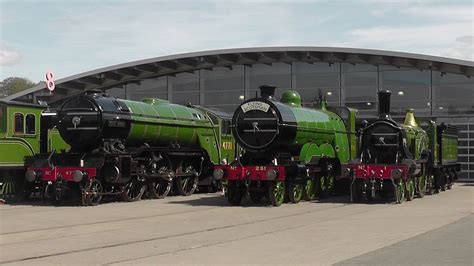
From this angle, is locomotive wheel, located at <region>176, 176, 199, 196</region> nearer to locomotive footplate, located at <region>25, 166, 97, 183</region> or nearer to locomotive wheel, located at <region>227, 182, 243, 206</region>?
locomotive wheel, located at <region>227, 182, 243, 206</region>

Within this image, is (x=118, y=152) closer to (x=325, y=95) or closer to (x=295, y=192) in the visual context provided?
(x=295, y=192)

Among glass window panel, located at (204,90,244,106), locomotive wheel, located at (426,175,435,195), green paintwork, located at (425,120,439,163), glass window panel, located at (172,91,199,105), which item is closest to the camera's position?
locomotive wheel, located at (426,175,435,195)

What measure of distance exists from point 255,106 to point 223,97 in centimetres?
1883

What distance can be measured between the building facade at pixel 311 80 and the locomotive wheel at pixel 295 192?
14969 mm

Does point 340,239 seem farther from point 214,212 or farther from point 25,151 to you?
point 25,151

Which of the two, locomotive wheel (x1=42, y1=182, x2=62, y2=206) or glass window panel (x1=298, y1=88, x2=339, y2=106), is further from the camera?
glass window panel (x1=298, y1=88, x2=339, y2=106)

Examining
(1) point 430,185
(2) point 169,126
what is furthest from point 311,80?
(2) point 169,126

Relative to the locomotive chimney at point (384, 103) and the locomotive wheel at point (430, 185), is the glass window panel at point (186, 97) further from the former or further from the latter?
the locomotive chimney at point (384, 103)

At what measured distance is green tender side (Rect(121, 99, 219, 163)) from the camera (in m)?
20.6

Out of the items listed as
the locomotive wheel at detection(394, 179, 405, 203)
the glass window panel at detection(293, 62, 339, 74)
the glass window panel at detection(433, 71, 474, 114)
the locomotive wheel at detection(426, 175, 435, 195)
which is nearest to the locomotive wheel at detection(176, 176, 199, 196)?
the locomotive wheel at detection(394, 179, 405, 203)

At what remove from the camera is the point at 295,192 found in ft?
62.7

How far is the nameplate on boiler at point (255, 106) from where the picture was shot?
18.4m

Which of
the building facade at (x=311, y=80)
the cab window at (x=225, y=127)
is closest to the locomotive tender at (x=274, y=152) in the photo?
the cab window at (x=225, y=127)

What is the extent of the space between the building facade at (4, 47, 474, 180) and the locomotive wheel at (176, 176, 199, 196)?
12689mm
